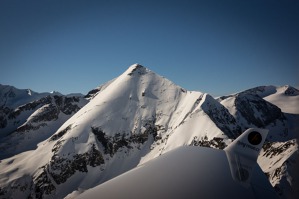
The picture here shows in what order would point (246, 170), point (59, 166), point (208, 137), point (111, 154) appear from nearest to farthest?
point (246, 170) → point (208, 137) → point (59, 166) → point (111, 154)

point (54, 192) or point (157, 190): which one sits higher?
point (157, 190)

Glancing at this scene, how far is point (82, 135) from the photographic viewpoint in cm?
16700

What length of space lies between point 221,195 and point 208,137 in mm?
123507

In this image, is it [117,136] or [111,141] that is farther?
[117,136]

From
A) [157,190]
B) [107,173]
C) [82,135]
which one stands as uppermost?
[157,190]

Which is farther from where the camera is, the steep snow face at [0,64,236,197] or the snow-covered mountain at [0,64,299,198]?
the steep snow face at [0,64,236,197]

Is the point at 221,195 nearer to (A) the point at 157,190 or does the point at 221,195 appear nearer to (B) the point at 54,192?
(A) the point at 157,190

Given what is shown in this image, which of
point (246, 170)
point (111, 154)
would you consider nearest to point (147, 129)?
point (111, 154)

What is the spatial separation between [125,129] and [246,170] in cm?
16921

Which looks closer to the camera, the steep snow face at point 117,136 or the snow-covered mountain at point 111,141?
the snow-covered mountain at point 111,141

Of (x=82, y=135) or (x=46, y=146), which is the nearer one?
(x=82, y=135)

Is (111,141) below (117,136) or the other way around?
below

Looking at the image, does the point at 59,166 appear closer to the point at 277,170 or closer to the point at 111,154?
the point at 111,154

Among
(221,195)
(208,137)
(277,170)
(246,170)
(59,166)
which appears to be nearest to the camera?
(221,195)
